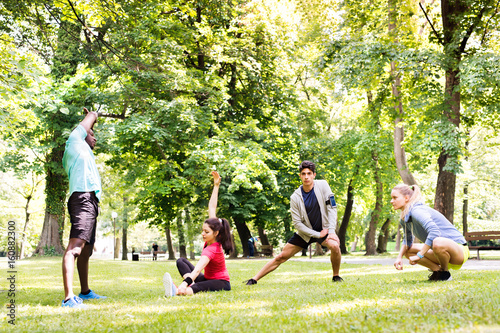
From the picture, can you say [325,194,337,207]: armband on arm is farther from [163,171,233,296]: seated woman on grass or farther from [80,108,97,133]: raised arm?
[80,108,97,133]: raised arm

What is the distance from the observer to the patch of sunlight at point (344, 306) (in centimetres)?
403

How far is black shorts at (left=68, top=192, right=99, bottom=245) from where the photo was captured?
17.9 feet

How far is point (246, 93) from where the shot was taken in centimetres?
2217

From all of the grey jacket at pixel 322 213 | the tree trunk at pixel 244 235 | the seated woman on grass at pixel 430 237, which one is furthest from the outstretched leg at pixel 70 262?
the tree trunk at pixel 244 235

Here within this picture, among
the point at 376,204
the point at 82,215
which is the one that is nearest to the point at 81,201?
the point at 82,215

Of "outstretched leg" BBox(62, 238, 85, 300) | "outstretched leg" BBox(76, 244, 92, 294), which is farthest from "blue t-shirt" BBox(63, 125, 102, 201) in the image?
"outstretched leg" BBox(76, 244, 92, 294)

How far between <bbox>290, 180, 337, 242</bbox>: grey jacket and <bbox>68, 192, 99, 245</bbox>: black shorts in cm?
323

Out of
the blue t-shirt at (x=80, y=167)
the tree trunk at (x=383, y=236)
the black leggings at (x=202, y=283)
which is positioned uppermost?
the blue t-shirt at (x=80, y=167)

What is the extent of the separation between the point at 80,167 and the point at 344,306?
12.2ft

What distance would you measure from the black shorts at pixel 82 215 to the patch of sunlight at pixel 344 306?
2.95 m

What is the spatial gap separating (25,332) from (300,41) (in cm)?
1955

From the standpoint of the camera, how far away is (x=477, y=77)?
12039 millimetres

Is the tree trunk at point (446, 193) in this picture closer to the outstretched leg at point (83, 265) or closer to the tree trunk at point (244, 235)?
the outstretched leg at point (83, 265)

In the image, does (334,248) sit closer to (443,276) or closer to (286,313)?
(443,276)
